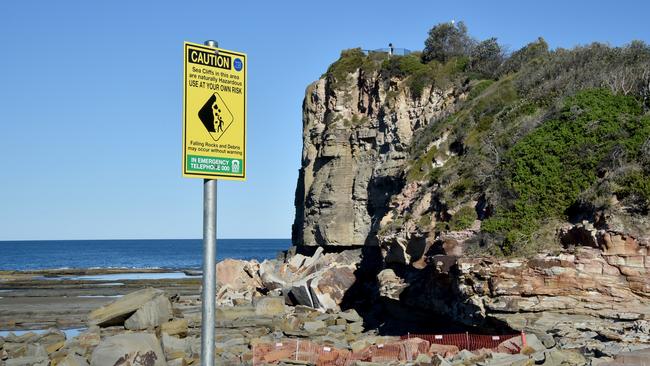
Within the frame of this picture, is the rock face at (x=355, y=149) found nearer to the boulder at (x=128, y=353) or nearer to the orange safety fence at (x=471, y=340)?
the orange safety fence at (x=471, y=340)

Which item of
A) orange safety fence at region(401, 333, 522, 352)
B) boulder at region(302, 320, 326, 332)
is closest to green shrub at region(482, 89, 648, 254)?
orange safety fence at region(401, 333, 522, 352)

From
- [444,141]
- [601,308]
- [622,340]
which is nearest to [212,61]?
[622,340]

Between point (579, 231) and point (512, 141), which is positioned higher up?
point (512, 141)

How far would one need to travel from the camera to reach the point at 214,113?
16.0 ft

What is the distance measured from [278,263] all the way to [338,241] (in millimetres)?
6753

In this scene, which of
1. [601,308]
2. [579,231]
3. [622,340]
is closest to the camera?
[622,340]

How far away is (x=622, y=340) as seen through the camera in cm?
1745

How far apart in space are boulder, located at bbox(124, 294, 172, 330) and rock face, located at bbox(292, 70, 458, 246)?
16.1 m

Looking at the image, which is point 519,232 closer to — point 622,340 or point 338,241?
point 622,340

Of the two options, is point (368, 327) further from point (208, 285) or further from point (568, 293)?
point (208, 285)

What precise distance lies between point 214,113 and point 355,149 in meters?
44.3

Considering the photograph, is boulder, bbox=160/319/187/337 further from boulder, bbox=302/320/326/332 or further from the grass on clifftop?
the grass on clifftop

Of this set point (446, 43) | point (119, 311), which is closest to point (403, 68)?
point (446, 43)

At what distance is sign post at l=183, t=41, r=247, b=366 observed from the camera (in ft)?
15.7
